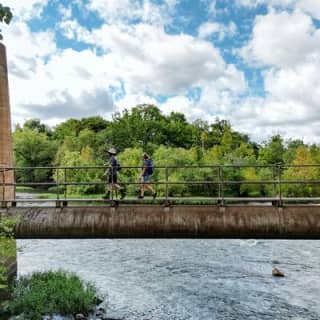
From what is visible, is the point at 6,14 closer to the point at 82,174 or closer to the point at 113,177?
the point at 113,177

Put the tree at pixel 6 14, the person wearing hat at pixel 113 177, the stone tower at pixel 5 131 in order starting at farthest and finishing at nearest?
the stone tower at pixel 5 131
the person wearing hat at pixel 113 177
the tree at pixel 6 14

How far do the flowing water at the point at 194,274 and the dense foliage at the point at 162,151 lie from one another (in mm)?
15618

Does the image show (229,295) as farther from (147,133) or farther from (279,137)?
(147,133)

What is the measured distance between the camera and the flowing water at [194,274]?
47.4ft

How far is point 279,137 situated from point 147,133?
2918cm

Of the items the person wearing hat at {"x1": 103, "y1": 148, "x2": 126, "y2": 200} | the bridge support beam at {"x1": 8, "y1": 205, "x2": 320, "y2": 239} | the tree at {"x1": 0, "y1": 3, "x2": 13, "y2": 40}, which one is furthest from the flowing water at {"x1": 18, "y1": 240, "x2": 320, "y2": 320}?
the tree at {"x1": 0, "y1": 3, "x2": 13, "y2": 40}

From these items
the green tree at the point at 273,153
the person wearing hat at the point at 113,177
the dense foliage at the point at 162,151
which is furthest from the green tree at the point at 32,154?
the person wearing hat at the point at 113,177

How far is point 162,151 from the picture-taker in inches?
2349

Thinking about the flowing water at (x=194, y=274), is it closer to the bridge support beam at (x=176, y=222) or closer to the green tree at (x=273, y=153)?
the bridge support beam at (x=176, y=222)

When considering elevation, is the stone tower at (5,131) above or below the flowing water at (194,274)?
above

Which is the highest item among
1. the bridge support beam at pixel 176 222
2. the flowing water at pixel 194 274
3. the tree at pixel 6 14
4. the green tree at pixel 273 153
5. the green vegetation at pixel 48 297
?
the green tree at pixel 273 153

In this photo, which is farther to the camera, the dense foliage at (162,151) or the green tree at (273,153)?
the green tree at (273,153)

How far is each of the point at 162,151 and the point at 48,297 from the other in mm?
46949

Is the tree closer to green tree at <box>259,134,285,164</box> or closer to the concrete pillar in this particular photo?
the concrete pillar
